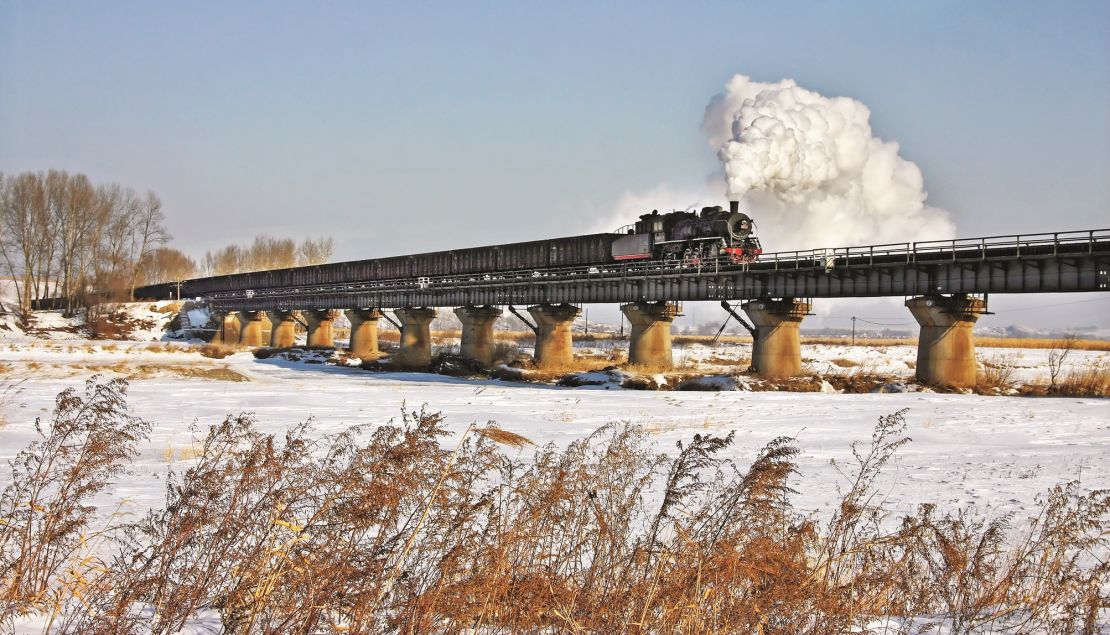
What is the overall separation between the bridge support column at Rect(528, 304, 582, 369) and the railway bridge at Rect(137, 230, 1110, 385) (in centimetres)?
7

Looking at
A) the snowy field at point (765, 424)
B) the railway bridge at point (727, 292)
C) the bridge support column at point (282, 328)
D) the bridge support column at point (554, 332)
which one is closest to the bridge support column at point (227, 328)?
the bridge support column at point (282, 328)

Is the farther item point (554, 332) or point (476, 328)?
point (476, 328)

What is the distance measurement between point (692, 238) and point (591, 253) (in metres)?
8.73

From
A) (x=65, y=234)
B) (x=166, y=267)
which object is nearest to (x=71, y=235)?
(x=65, y=234)

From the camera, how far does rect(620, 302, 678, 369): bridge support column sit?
140ft

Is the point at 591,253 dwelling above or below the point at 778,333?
above

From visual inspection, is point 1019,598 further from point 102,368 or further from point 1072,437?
point 102,368

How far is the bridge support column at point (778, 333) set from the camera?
121ft

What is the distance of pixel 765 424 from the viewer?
60.1ft

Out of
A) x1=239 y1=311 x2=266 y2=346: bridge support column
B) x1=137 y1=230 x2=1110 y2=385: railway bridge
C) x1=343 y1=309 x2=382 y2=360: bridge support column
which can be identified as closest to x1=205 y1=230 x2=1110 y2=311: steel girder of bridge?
x1=137 y1=230 x2=1110 y2=385: railway bridge

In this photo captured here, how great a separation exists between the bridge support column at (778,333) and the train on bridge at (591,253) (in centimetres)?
270

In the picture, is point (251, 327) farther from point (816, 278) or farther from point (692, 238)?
point (816, 278)

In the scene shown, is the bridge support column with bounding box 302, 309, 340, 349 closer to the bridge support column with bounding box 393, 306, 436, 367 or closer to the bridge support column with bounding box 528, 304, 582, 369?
the bridge support column with bounding box 393, 306, 436, 367

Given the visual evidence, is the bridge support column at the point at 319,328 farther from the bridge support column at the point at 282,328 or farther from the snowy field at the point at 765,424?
the snowy field at the point at 765,424
